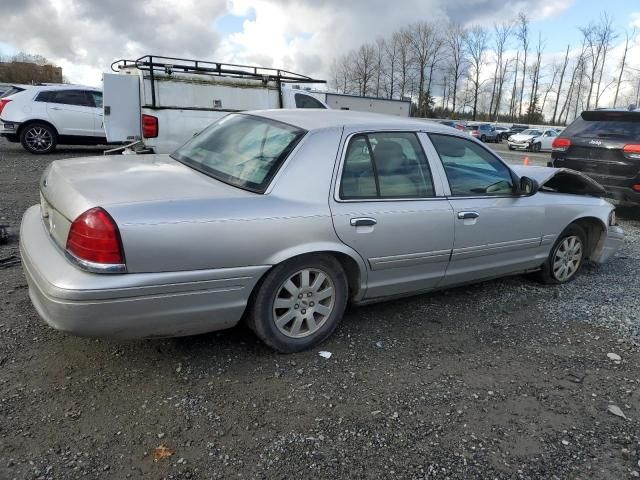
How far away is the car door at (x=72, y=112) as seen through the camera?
1205cm

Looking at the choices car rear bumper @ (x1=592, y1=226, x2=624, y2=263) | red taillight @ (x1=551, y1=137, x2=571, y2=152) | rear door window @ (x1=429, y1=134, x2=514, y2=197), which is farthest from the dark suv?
rear door window @ (x1=429, y1=134, x2=514, y2=197)

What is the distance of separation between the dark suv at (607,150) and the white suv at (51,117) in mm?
10433

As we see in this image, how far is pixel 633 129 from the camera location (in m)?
7.43

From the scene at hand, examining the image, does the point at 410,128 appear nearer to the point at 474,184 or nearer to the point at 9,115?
the point at 474,184

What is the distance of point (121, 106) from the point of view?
967 centimetres

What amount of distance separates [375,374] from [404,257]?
836mm

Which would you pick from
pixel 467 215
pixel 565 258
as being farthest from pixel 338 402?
pixel 565 258

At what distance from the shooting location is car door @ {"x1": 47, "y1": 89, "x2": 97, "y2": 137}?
39.5 ft

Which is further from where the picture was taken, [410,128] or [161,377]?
[410,128]

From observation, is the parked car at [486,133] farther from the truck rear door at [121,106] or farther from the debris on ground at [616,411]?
the debris on ground at [616,411]

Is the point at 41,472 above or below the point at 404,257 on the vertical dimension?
below

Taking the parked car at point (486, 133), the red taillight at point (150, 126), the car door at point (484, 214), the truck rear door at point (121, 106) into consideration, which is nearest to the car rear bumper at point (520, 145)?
the parked car at point (486, 133)

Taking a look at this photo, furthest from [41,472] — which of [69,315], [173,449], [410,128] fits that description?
[410,128]

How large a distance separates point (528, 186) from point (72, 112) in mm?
11409
